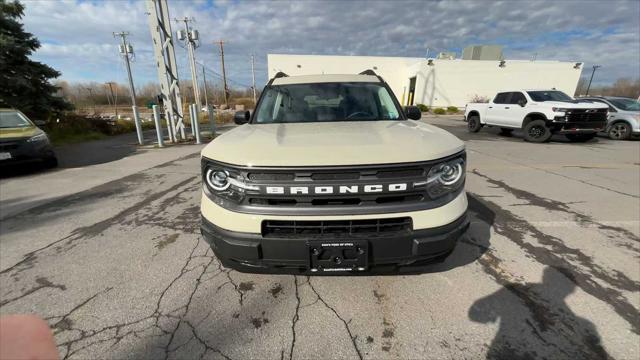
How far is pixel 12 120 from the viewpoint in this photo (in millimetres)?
7492

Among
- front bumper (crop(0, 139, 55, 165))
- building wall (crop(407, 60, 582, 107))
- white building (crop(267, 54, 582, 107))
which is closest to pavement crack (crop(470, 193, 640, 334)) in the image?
front bumper (crop(0, 139, 55, 165))

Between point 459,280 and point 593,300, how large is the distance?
1.00m

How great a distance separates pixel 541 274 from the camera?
2.80 meters

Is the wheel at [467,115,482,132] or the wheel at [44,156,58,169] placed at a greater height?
the wheel at [467,115,482,132]

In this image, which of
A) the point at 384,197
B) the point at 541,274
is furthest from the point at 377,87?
the point at 541,274

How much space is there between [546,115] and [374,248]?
1150cm

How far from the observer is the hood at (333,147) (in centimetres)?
200

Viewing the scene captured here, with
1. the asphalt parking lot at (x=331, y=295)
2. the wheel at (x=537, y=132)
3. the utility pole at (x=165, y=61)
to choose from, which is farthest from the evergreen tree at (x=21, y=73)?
the wheel at (x=537, y=132)

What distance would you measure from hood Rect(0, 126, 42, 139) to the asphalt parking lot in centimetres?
368

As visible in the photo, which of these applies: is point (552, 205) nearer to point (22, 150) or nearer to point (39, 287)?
point (39, 287)

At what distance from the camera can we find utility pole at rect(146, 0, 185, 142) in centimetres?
1085

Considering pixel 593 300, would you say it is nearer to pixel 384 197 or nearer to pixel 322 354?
pixel 384 197

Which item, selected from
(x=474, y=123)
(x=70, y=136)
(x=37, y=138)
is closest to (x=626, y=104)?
(x=474, y=123)

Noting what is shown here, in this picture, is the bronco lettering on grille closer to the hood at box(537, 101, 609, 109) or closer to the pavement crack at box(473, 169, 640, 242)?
the pavement crack at box(473, 169, 640, 242)
